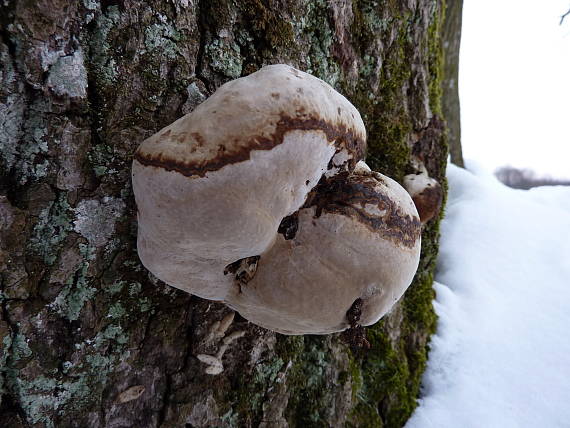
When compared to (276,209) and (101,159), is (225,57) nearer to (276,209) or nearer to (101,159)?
(101,159)

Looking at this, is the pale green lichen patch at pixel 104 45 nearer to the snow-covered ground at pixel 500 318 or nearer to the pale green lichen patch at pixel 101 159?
the pale green lichen patch at pixel 101 159

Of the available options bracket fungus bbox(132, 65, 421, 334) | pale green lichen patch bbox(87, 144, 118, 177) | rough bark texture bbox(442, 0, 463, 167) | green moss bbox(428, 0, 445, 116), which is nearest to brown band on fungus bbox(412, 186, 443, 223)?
bracket fungus bbox(132, 65, 421, 334)

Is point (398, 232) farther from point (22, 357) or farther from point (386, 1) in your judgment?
point (386, 1)

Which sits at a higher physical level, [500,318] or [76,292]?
[76,292]

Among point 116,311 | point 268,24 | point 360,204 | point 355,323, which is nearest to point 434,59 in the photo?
point 268,24

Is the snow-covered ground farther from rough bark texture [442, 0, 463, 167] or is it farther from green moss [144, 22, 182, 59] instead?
green moss [144, 22, 182, 59]

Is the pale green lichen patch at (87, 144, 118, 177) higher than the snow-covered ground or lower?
higher
